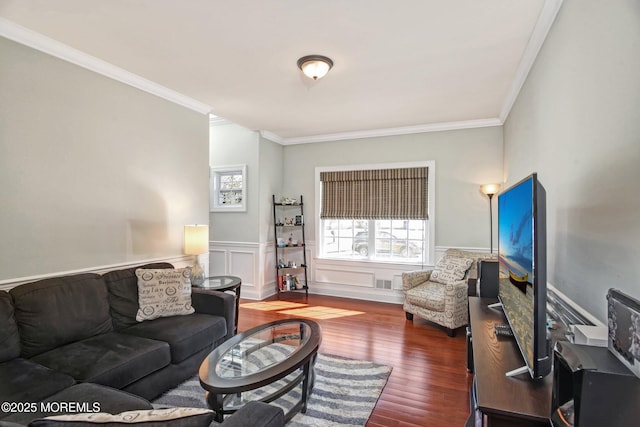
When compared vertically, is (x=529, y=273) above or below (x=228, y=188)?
below

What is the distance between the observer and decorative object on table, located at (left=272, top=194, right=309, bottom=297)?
5.23 m

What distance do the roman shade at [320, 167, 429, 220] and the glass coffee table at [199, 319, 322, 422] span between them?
8.76 feet

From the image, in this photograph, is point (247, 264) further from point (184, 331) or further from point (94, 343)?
point (94, 343)

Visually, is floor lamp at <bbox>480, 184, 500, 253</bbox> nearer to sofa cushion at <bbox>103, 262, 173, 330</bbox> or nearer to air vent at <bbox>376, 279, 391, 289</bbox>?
air vent at <bbox>376, 279, 391, 289</bbox>

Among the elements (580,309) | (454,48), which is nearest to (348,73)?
(454,48)

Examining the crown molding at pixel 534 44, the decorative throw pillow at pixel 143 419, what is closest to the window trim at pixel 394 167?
the crown molding at pixel 534 44

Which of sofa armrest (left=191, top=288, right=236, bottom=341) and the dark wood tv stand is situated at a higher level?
the dark wood tv stand

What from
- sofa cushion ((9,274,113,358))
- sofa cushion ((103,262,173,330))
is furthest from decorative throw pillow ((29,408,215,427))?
sofa cushion ((103,262,173,330))

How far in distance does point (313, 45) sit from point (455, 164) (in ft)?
A: 9.55

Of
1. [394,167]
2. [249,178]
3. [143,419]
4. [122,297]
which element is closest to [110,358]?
[122,297]

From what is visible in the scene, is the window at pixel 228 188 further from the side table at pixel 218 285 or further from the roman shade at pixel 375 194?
the side table at pixel 218 285

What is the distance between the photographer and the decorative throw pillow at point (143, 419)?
0.84 meters

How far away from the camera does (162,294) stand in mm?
2736

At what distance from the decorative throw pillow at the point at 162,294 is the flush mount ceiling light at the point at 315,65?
211cm
